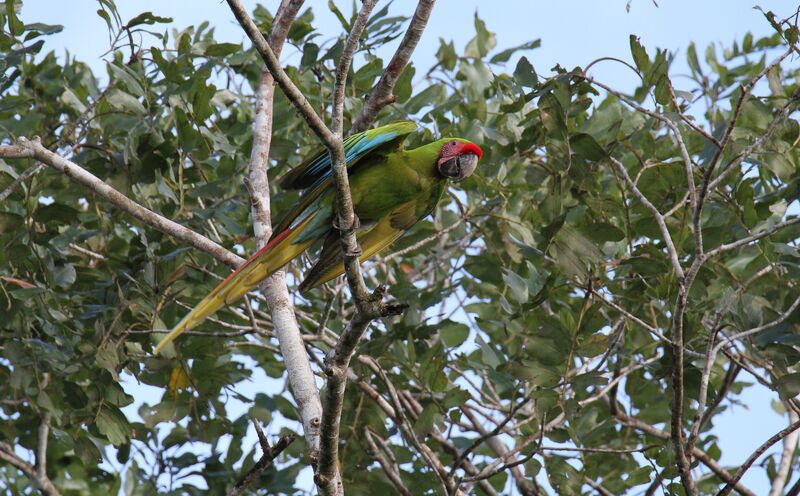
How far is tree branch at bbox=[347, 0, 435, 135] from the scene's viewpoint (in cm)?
266

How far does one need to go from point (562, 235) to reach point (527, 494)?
4.80 ft

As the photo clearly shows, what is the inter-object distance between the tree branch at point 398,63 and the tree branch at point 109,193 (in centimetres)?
70

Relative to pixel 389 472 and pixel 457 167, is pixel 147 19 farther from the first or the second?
pixel 389 472

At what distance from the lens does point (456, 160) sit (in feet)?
10.7

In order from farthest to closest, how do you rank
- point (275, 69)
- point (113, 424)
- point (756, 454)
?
point (113, 424) < point (756, 454) < point (275, 69)

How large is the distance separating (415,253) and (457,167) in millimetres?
932

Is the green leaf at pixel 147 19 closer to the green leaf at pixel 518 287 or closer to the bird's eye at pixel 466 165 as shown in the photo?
the bird's eye at pixel 466 165

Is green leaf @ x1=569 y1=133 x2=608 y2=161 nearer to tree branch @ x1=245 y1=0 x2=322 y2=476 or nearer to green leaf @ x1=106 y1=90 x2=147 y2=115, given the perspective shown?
tree branch @ x1=245 y1=0 x2=322 y2=476

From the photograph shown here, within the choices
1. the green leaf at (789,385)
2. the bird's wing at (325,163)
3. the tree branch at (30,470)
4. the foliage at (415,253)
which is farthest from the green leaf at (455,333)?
the tree branch at (30,470)

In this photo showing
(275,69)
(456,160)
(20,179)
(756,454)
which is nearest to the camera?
(275,69)

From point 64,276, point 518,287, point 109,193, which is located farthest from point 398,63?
point 64,276

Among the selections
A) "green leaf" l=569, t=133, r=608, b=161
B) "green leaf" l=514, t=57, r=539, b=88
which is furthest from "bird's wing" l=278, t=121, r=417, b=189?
"green leaf" l=569, t=133, r=608, b=161

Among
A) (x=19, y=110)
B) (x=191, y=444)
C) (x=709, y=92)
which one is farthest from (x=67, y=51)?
(x=709, y=92)

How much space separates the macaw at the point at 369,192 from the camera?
3.15 metres
